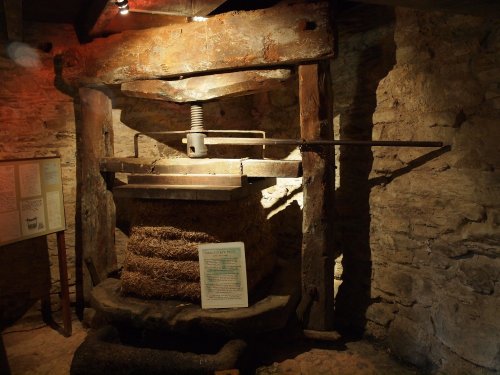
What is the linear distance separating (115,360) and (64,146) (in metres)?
2.31

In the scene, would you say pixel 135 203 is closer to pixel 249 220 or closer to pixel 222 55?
pixel 249 220

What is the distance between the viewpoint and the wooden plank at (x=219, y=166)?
298 centimetres

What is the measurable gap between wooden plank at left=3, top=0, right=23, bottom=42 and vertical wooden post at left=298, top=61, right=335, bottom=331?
2657 mm

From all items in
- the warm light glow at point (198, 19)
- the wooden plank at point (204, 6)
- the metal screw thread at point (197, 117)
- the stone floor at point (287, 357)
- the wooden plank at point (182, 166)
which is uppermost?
the wooden plank at point (204, 6)

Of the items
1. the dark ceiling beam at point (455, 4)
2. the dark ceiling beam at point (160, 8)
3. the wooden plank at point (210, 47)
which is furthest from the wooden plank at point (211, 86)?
the dark ceiling beam at point (455, 4)

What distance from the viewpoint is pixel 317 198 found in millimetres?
3016

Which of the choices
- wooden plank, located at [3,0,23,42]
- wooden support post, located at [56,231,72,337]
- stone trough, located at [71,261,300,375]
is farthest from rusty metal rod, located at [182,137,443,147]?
wooden plank, located at [3,0,23,42]

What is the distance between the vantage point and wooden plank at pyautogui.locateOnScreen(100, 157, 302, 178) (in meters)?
2.98

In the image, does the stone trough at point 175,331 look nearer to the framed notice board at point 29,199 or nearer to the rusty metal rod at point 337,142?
the framed notice board at point 29,199

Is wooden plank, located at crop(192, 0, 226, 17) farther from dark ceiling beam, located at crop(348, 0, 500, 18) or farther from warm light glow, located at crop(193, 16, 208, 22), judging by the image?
dark ceiling beam, located at crop(348, 0, 500, 18)

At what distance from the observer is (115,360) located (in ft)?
8.77

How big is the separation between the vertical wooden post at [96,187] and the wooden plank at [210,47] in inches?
9.7

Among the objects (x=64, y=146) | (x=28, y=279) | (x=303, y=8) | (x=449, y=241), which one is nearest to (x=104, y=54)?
(x=64, y=146)

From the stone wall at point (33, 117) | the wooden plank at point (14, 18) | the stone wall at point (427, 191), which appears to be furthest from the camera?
the stone wall at point (33, 117)
